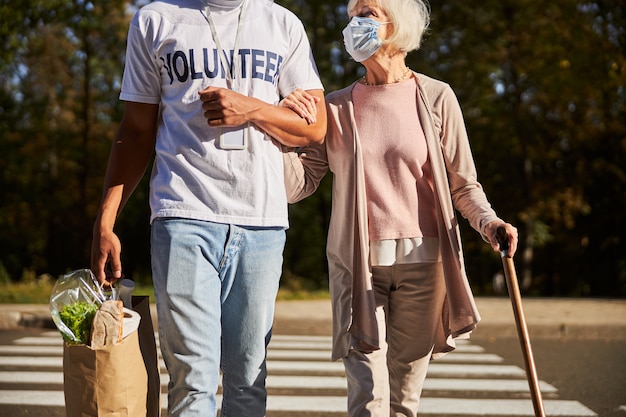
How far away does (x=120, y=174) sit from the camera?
2977 millimetres

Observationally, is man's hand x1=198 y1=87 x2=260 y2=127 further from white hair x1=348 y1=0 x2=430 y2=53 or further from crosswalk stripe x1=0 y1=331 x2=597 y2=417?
crosswalk stripe x1=0 y1=331 x2=597 y2=417

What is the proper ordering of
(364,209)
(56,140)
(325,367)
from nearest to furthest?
1. (364,209)
2. (325,367)
3. (56,140)

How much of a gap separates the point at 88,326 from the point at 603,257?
1870 cm

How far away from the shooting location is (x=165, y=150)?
2943mm

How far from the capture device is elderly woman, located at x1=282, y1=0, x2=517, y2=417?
3482 millimetres

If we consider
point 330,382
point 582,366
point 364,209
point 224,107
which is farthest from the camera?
point 582,366

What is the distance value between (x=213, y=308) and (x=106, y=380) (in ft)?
1.32

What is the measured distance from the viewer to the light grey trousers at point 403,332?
3506mm

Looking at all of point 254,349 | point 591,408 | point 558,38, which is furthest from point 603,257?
point 254,349

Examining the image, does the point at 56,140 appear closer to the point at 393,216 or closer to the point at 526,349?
the point at 393,216

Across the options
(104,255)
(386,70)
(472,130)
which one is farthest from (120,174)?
(472,130)

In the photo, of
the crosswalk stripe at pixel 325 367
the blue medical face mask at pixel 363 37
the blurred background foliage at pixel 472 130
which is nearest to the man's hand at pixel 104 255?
the blue medical face mask at pixel 363 37

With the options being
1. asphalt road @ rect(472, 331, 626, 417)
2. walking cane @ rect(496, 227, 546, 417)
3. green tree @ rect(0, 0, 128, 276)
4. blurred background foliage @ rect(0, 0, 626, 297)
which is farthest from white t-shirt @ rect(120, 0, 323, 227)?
green tree @ rect(0, 0, 128, 276)

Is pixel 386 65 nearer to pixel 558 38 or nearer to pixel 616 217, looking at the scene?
pixel 558 38
